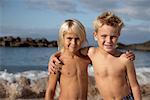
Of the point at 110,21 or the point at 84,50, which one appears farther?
the point at 84,50

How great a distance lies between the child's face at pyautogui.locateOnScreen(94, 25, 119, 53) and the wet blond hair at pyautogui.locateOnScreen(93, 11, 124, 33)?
3 centimetres

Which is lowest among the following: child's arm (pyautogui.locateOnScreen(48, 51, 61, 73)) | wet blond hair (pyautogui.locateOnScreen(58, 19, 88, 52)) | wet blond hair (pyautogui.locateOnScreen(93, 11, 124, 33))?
child's arm (pyautogui.locateOnScreen(48, 51, 61, 73))

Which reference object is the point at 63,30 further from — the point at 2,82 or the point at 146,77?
the point at 146,77

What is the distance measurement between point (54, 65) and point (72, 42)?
0.24 m

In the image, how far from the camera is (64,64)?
306cm

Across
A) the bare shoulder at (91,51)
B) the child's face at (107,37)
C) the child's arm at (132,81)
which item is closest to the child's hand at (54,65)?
the bare shoulder at (91,51)

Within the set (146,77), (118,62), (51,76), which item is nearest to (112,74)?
(118,62)

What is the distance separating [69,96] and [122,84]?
1.46 ft

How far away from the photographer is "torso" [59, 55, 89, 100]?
3037 millimetres

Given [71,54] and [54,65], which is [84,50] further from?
[54,65]

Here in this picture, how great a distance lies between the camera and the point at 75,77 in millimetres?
3041

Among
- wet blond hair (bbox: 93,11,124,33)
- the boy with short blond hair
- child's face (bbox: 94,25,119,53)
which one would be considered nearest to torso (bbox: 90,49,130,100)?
the boy with short blond hair

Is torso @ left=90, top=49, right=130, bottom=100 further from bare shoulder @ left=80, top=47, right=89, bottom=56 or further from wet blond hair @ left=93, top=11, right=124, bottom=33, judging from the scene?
wet blond hair @ left=93, top=11, right=124, bottom=33

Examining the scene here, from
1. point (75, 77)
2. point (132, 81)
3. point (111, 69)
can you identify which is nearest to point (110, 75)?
point (111, 69)
